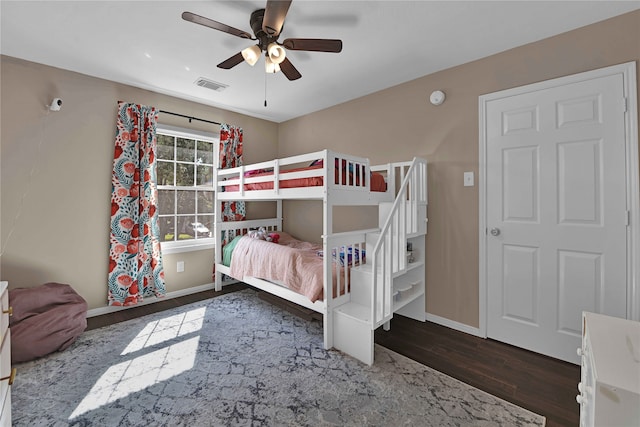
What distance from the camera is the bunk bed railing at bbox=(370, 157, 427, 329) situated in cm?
204

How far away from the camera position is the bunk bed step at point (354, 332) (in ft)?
6.47

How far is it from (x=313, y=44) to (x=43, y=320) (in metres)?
2.84

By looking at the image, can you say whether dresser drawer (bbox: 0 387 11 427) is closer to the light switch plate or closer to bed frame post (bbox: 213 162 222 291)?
bed frame post (bbox: 213 162 222 291)

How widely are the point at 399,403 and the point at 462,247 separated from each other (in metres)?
1.52

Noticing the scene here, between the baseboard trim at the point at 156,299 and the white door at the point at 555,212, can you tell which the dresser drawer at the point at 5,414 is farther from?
the white door at the point at 555,212

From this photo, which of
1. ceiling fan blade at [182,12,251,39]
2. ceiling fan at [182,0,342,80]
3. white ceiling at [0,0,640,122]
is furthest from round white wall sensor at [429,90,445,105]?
ceiling fan blade at [182,12,251,39]

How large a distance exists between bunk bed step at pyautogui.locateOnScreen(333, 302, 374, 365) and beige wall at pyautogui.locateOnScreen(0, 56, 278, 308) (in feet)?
8.38

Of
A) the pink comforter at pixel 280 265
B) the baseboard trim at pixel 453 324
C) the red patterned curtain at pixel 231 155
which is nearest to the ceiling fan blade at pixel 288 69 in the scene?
the pink comforter at pixel 280 265

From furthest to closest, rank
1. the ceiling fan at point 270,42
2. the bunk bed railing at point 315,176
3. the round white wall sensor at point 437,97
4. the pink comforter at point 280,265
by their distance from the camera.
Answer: the round white wall sensor at point 437,97, the pink comforter at point 280,265, the bunk bed railing at point 315,176, the ceiling fan at point 270,42

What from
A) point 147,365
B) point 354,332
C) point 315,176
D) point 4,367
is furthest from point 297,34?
point 147,365

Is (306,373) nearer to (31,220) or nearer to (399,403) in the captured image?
(399,403)

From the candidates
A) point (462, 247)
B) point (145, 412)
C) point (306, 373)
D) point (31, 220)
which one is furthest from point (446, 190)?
point (31, 220)

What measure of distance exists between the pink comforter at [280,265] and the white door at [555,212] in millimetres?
1558

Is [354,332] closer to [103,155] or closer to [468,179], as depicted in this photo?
[468,179]
